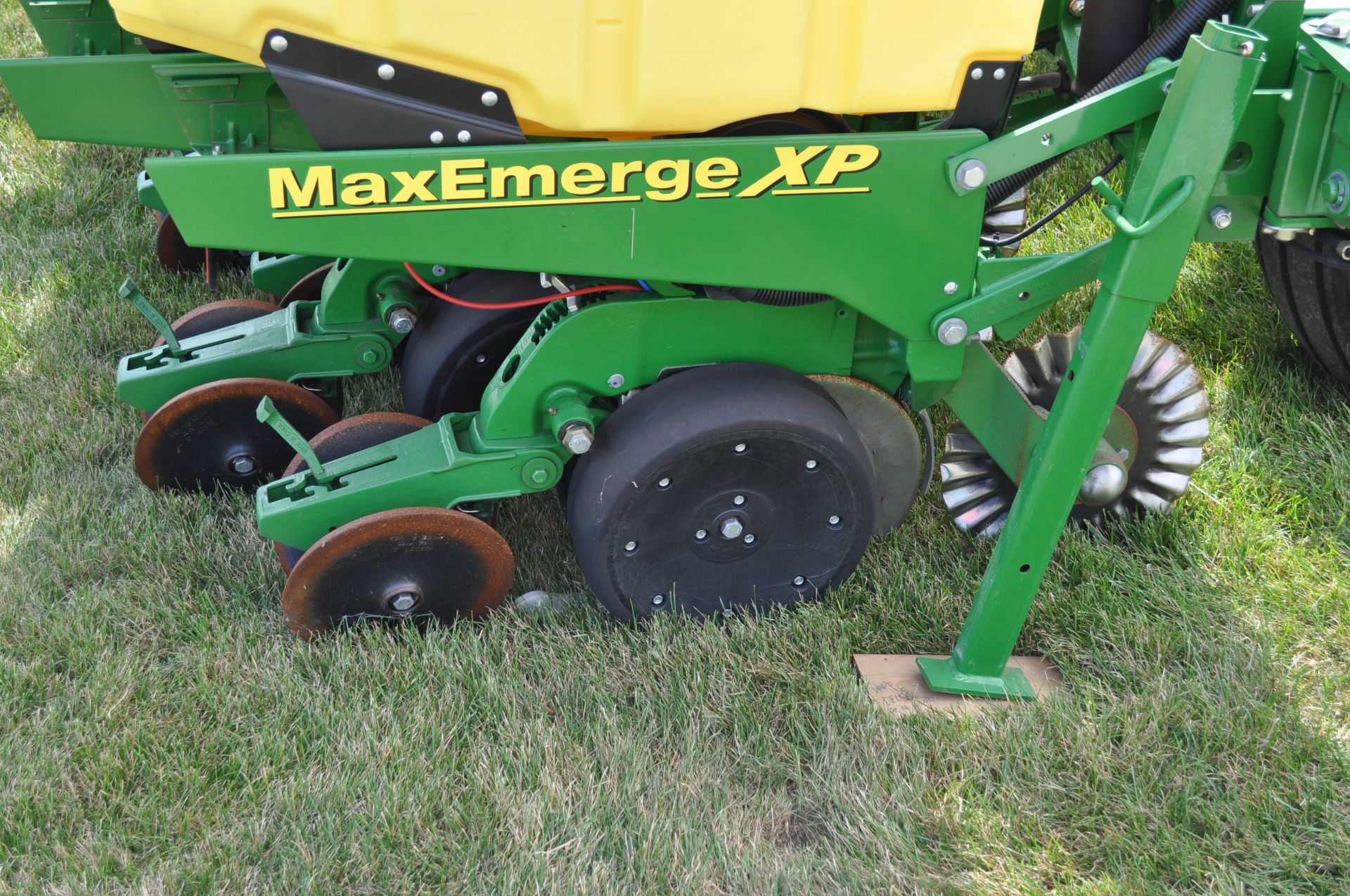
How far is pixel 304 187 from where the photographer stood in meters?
1.92

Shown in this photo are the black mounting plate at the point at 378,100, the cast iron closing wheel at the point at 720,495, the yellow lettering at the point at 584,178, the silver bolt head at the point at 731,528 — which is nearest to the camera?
the black mounting plate at the point at 378,100

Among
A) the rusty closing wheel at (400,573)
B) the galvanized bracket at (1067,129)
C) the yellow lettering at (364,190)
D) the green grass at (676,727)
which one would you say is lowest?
the green grass at (676,727)

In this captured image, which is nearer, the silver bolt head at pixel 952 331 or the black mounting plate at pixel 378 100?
the black mounting plate at pixel 378 100

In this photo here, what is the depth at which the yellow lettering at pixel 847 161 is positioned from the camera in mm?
2000

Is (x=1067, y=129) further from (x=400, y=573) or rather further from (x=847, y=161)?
(x=400, y=573)

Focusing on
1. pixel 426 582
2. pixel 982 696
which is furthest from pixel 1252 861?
pixel 426 582

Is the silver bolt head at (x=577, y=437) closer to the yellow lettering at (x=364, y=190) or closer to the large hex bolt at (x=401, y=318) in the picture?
the yellow lettering at (x=364, y=190)

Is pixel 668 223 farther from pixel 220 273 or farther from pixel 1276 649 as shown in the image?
pixel 220 273

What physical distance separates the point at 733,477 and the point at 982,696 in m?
0.64

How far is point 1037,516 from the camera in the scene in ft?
7.01

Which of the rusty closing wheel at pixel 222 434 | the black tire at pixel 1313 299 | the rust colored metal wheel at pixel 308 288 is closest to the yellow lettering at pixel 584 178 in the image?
the rusty closing wheel at pixel 222 434

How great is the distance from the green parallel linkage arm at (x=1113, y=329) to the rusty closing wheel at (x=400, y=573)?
0.90 m

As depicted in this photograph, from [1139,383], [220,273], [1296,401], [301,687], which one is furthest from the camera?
[220,273]

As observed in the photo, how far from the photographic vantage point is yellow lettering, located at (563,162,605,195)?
196 cm
